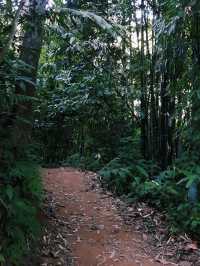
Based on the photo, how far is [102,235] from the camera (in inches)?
178

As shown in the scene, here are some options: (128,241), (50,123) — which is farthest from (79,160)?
(128,241)

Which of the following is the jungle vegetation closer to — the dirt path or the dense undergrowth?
the dense undergrowth

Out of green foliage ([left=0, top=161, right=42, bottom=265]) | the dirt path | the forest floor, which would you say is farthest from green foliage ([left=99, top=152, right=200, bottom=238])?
green foliage ([left=0, top=161, right=42, bottom=265])

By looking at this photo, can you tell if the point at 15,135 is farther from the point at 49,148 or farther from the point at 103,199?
the point at 49,148

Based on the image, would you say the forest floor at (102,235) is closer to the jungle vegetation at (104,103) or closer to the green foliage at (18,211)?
the jungle vegetation at (104,103)

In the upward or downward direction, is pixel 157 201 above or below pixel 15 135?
below

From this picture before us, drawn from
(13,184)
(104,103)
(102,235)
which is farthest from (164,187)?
(104,103)

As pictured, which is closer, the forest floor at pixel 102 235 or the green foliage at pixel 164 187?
the forest floor at pixel 102 235

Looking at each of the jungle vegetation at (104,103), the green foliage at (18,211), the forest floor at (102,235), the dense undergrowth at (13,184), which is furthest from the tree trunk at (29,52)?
the forest floor at (102,235)

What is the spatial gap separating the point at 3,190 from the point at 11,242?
0.42 metres

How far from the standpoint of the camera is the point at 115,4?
820 cm

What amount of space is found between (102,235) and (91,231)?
15 centimetres

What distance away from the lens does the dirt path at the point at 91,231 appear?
404 centimetres

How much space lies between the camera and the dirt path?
4.04 meters
